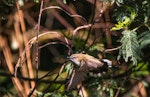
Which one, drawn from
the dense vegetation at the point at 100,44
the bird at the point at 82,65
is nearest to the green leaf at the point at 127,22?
the dense vegetation at the point at 100,44

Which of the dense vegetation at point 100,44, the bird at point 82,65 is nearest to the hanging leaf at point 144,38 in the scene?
the dense vegetation at point 100,44

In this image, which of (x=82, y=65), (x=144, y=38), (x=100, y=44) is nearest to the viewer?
(x=82, y=65)

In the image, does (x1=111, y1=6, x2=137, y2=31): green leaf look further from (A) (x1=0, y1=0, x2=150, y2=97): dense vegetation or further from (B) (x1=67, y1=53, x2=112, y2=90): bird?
(B) (x1=67, y1=53, x2=112, y2=90): bird

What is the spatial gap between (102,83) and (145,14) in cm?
37

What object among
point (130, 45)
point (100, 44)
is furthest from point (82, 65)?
point (100, 44)

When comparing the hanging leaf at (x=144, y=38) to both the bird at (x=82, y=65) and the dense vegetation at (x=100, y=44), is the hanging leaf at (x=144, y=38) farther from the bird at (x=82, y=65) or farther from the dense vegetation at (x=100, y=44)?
the bird at (x=82, y=65)

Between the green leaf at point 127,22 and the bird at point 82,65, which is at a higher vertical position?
the green leaf at point 127,22

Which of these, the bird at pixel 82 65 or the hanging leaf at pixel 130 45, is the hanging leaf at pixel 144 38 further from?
the bird at pixel 82 65

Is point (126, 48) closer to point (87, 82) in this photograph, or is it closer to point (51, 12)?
point (87, 82)

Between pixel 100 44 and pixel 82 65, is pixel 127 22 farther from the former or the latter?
pixel 100 44

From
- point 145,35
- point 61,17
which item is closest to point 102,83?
point 145,35

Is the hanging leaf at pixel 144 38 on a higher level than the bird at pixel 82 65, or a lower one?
higher

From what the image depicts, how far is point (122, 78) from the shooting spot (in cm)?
186

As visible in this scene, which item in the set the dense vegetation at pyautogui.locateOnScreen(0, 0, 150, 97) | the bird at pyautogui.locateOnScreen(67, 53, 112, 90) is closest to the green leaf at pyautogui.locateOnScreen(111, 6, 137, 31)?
the dense vegetation at pyautogui.locateOnScreen(0, 0, 150, 97)
